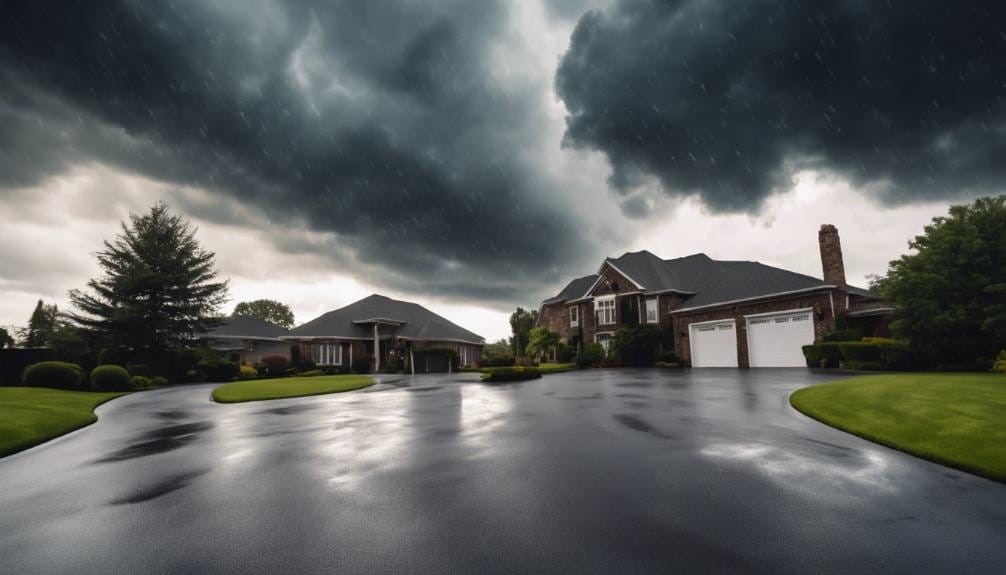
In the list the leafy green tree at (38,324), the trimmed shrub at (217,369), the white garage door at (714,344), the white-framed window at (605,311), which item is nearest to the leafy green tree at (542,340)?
the white-framed window at (605,311)

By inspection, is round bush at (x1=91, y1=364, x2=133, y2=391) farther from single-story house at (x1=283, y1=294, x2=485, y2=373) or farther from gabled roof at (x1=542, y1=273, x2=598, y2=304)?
gabled roof at (x1=542, y1=273, x2=598, y2=304)

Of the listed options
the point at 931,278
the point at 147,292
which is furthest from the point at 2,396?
the point at 931,278

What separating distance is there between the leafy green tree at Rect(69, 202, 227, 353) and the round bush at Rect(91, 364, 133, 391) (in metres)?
12.0

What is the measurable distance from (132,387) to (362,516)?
24681 mm

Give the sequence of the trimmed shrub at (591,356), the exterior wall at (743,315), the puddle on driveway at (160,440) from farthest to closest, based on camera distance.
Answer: the trimmed shrub at (591,356) → the exterior wall at (743,315) → the puddle on driveway at (160,440)

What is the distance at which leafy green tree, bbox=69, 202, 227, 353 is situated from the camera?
30672mm

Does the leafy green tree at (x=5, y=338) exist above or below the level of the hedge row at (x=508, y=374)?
above

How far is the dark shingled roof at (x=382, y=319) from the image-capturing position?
133 feet

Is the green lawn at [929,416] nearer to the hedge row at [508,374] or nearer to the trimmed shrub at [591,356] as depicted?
the hedge row at [508,374]

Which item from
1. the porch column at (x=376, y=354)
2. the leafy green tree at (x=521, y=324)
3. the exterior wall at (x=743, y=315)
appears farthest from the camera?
the leafy green tree at (x=521, y=324)

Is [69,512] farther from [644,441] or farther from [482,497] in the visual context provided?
[644,441]

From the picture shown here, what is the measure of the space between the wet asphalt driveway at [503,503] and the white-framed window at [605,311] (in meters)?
28.9

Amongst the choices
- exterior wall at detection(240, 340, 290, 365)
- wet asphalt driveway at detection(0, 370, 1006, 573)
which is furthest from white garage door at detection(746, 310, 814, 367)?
exterior wall at detection(240, 340, 290, 365)

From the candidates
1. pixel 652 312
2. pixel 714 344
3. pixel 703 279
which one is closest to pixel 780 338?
pixel 714 344
